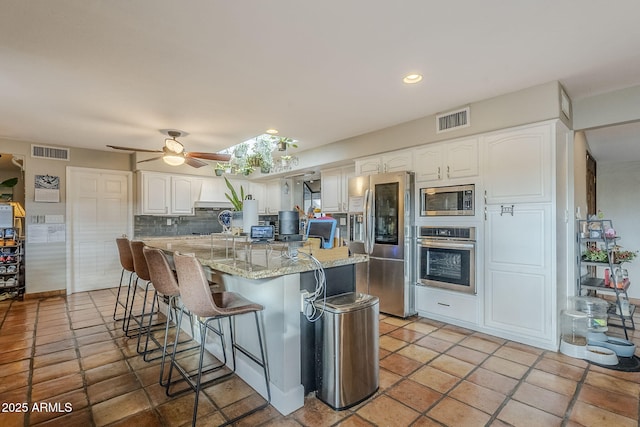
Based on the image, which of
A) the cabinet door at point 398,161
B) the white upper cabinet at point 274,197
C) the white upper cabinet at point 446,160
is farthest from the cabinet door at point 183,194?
the white upper cabinet at point 446,160

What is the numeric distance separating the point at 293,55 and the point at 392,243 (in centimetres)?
241

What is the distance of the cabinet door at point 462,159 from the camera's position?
3318 mm

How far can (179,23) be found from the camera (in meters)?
1.92

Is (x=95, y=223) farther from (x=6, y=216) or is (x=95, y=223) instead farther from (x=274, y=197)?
(x=274, y=197)

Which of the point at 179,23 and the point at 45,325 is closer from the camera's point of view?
the point at 179,23

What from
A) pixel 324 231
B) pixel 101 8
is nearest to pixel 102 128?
pixel 101 8

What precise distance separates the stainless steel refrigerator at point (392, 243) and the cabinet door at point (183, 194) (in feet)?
12.2

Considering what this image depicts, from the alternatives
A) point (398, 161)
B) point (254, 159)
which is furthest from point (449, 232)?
point (254, 159)

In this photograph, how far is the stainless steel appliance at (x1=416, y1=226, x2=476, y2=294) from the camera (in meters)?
3.31

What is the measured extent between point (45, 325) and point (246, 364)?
2907 mm

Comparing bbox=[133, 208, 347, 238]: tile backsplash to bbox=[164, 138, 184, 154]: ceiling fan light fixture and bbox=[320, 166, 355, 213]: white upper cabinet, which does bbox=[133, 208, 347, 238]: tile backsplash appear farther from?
bbox=[164, 138, 184, 154]: ceiling fan light fixture

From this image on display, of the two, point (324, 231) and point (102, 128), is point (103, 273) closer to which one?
point (102, 128)

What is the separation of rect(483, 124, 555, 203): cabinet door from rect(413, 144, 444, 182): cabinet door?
0.49m

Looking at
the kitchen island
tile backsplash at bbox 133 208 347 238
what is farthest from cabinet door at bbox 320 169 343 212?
the kitchen island
